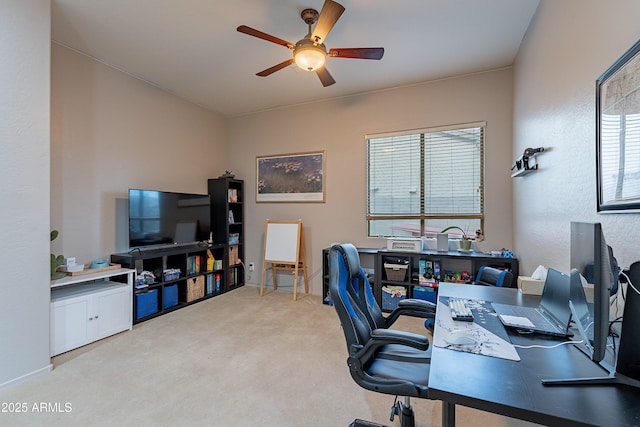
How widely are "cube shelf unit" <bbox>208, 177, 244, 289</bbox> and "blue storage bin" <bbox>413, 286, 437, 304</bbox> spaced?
2881mm

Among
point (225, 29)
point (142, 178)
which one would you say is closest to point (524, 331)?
point (225, 29)

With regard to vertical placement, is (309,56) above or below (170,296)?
above

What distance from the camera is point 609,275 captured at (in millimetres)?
924

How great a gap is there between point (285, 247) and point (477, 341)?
11.1 ft

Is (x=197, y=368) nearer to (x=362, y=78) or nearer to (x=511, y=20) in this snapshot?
(x=362, y=78)

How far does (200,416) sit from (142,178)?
121 inches

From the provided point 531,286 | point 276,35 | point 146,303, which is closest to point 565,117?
point 531,286

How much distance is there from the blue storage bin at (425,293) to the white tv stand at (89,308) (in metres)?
3.32

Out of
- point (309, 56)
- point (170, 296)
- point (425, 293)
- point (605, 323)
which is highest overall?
point (309, 56)

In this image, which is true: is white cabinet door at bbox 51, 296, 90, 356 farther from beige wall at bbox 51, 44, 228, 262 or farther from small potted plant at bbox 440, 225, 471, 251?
small potted plant at bbox 440, 225, 471, 251

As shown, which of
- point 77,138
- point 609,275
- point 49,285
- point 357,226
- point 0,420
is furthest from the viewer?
point 357,226

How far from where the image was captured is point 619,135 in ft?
4.01

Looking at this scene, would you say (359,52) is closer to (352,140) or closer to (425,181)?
(352,140)

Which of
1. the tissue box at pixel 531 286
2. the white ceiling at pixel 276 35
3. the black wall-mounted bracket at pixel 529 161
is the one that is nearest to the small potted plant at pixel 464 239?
the black wall-mounted bracket at pixel 529 161
